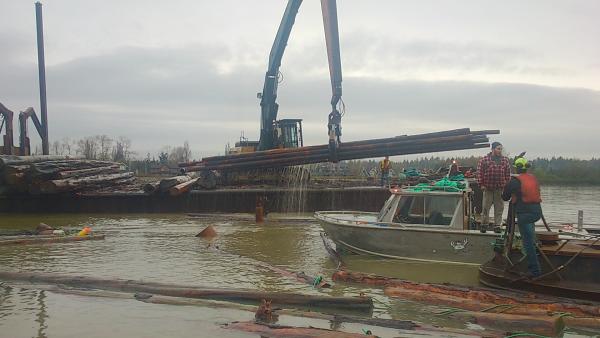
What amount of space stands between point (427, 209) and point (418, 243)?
841 mm

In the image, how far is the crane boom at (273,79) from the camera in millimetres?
23656

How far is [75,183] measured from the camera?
22.5 metres

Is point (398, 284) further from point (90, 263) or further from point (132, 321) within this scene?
point (90, 263)

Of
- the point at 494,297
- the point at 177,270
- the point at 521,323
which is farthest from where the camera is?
the point at 177,270

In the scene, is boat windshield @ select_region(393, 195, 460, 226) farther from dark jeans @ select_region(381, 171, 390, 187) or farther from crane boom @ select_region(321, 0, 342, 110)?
dark jeans @ select_region(381, 171, 390, 187)

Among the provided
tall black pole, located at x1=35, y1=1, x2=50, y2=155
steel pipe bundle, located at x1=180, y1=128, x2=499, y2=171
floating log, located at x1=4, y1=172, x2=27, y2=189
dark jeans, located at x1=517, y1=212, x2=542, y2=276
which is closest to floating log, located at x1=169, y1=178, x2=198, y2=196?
steel pipe bundle, located at x1=180, y1=128, x2=499, y2=171

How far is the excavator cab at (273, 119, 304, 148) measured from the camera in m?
25.9

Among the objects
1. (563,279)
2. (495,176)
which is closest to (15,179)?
(495,176)

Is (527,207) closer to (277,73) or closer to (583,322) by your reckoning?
(583,322)

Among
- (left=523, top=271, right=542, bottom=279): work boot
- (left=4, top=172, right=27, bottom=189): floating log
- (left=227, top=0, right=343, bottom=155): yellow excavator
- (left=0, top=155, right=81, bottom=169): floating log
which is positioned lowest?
(left=523, top=271, right=542, bottom=279): work boot

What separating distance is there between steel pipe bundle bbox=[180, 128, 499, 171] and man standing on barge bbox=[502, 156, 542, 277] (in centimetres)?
1088

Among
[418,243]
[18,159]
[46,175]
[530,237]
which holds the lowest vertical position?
[418,243]

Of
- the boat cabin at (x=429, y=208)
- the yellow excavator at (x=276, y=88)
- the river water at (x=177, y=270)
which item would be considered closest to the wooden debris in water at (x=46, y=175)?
the river water at (x=177, y=270)

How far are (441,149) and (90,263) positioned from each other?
43.2ft
